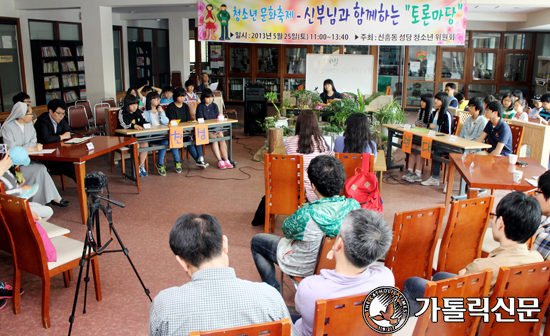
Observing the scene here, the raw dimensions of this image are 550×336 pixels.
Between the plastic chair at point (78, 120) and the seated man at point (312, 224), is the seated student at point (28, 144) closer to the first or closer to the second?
the plastic chair at point (78, 120)

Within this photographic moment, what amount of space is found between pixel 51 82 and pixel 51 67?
32 centimetres

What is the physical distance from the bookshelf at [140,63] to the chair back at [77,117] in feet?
17.2

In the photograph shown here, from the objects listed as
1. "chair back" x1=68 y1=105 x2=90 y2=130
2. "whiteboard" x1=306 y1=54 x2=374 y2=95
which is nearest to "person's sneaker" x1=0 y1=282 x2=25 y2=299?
"chair back" x1=68 y1=105 x2=90 y2=130

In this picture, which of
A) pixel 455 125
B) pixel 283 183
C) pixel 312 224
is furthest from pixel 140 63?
pixel 312 224

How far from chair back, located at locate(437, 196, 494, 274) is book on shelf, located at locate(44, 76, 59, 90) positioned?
9056mm

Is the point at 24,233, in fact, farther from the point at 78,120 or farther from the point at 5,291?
the point at 78,120

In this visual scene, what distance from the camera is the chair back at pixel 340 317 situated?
148 centimetres

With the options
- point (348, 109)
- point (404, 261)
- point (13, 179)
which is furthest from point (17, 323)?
point (348, 109)

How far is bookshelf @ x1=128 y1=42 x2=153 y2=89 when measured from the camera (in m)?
12.1

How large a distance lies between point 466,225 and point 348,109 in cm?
343

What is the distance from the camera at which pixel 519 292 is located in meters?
1.89

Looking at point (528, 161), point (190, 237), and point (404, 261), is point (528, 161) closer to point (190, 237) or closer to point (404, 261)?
point (404, 261)

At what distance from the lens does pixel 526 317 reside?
76.1 inches

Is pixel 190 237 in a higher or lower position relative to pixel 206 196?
higher
